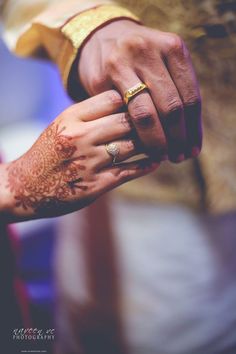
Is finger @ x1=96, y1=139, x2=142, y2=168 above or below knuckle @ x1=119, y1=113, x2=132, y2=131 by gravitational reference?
below

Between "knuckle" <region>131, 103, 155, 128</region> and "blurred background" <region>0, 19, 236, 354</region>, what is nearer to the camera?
"knuckle" <region>131, 103, 155, 128</region>

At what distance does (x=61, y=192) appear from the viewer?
0.51 meters

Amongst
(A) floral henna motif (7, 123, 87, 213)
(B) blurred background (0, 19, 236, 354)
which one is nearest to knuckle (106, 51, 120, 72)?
(A) floral henna motif (7, 123, 87, 213)

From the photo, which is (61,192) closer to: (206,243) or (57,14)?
(57,14)

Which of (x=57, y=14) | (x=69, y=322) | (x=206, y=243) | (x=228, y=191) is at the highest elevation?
(x=57, y=14)

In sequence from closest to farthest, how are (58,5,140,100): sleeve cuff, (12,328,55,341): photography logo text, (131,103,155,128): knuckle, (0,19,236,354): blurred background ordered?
(131,103,155,128): knuckle → (58,5,140,100): sleeve cuff → (12,328,55,341): photography logo text → (0,19,236,354): blurred background

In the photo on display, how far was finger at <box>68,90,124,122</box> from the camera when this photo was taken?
474 millimetres

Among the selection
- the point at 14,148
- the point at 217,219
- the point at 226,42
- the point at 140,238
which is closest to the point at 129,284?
the point at 140,238

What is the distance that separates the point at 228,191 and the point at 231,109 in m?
0.17

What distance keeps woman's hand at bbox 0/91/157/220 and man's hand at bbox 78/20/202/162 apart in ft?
0.07

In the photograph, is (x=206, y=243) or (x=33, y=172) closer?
(x=33, y=172)

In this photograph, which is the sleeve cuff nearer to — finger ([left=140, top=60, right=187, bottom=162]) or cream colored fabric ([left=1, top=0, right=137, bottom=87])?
cream colored fabric ([left=1, top=0, right=137, bottom=87])

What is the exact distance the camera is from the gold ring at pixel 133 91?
1.52ft

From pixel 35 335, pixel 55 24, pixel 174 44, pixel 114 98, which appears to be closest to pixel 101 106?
pixel 114 98
